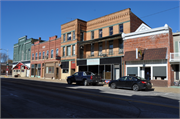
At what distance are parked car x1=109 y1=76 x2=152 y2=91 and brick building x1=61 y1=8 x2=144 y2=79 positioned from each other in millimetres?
5817

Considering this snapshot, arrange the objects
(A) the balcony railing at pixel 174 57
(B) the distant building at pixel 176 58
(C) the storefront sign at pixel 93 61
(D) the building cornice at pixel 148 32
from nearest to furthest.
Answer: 1. (A) the balcony railing at pixel 174 57
2. (B) the distant building at pixel 176 58
3. (D) the building cornice at pixel 148 32
4. (C) the storefront sign at pixel 93 61

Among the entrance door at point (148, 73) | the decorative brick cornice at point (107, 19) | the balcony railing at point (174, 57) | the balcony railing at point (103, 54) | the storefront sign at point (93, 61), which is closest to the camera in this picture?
the balcony railing at point (174, 57)

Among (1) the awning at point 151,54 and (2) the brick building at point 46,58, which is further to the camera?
(2) the brick building at point 46,58

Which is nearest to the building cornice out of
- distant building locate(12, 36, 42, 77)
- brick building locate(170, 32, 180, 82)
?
brick building locate(170, 32, 180, 82)

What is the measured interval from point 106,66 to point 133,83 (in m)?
9.47

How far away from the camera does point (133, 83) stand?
14.8 metres

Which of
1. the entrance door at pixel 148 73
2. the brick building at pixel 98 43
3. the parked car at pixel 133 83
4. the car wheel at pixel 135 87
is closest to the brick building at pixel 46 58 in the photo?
the brick building at pixel 98 43

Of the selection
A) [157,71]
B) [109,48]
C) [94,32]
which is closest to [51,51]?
[94,32]

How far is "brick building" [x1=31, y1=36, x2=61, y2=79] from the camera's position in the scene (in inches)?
1347

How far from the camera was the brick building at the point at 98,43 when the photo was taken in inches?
909

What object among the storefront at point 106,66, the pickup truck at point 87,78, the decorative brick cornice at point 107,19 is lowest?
the pickup truck at point 87,78

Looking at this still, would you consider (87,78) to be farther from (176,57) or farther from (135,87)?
(176,57)

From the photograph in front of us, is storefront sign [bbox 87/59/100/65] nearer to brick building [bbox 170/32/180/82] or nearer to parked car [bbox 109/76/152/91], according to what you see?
parked car [bbox 109/76/152/91]

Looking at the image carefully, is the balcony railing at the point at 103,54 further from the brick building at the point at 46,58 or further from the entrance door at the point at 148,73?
the brick building at the point at 46,58
